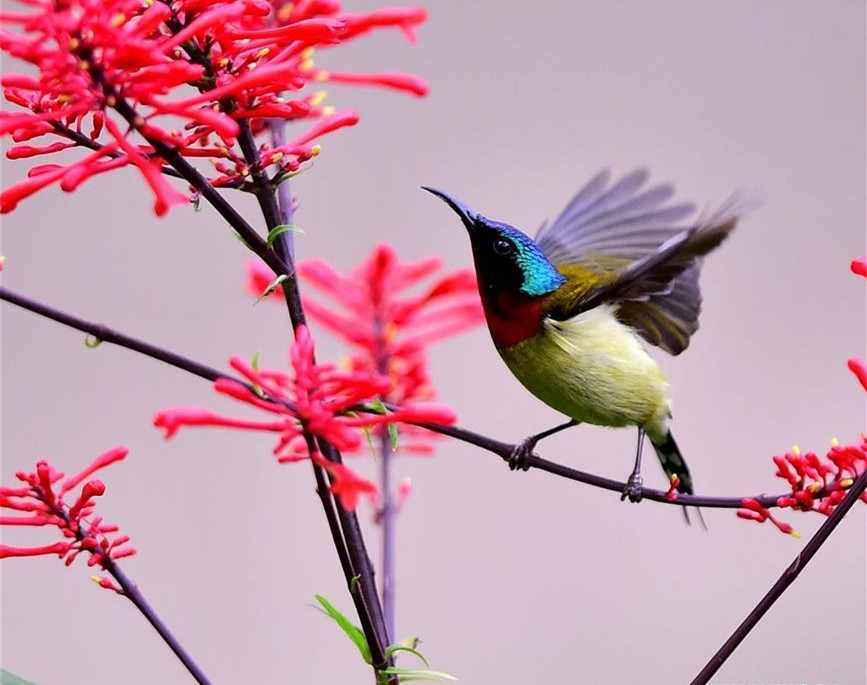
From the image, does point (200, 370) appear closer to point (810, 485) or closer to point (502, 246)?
point (810, 485)

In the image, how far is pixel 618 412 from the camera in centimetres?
177

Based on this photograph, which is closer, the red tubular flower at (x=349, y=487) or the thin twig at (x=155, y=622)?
the red tubular flower at (x=349, y=487)

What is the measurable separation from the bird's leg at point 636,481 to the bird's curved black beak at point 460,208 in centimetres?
43

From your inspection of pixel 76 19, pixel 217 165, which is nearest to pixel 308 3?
pixel 217 165

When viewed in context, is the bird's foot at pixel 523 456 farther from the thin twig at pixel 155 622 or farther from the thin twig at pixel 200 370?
the thin twig at pixel 155 622

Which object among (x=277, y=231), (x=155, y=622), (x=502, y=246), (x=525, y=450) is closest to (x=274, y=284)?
(x=277, y=231)

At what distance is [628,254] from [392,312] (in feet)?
1.48

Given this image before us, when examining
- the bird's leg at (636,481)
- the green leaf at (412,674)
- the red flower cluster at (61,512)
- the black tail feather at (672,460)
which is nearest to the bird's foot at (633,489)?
the bird's leg at (636,481)

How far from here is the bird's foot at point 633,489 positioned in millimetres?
1296

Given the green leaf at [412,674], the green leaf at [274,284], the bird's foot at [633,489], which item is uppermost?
the green leaf at [274,284]

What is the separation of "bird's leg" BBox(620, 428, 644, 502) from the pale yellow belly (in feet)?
0.12

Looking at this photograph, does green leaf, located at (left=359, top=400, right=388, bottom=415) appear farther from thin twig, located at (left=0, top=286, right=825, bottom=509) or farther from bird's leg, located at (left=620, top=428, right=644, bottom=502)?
bird's leg, located at (left=620, top=428, right=644, bottom=502)

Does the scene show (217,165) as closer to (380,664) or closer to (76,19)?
(76,19)

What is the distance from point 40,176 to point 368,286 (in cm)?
89
